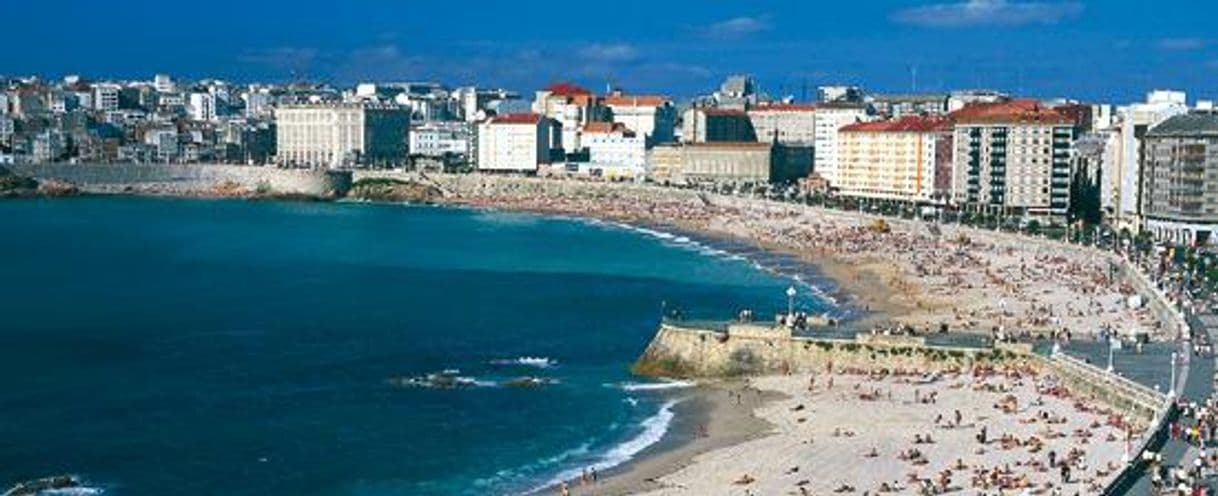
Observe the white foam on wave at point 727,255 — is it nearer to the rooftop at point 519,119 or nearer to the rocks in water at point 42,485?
the rocks in water at point 42,485

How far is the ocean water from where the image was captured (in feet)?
102

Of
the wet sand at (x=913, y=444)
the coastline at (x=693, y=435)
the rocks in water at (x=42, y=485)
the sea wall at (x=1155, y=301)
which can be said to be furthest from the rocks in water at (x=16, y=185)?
the rocks in water at (x=42, y=485)

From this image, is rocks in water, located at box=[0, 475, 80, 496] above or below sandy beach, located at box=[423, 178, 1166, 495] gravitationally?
below

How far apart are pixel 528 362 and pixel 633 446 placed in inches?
410

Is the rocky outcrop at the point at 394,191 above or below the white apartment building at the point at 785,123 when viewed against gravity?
below

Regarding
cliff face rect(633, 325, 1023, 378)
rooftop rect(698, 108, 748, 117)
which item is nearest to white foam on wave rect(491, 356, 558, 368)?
cliff face rect(633, 325, 1023, 378)

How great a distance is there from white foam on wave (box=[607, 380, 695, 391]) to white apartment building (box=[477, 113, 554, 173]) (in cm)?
10204

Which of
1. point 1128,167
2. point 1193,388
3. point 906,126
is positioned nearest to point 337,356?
point 1193,388

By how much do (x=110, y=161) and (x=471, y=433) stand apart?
410 ft

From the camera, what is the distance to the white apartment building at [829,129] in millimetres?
120250

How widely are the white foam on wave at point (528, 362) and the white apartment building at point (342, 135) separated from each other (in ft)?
358

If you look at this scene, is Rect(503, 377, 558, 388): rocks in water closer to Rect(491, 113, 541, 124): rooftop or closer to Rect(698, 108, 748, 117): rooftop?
Rect(698, 108, 748, 117): rooftop

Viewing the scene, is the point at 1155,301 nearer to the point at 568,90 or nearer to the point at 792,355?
the point at 792,355

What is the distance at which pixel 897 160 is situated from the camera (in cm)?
10125
